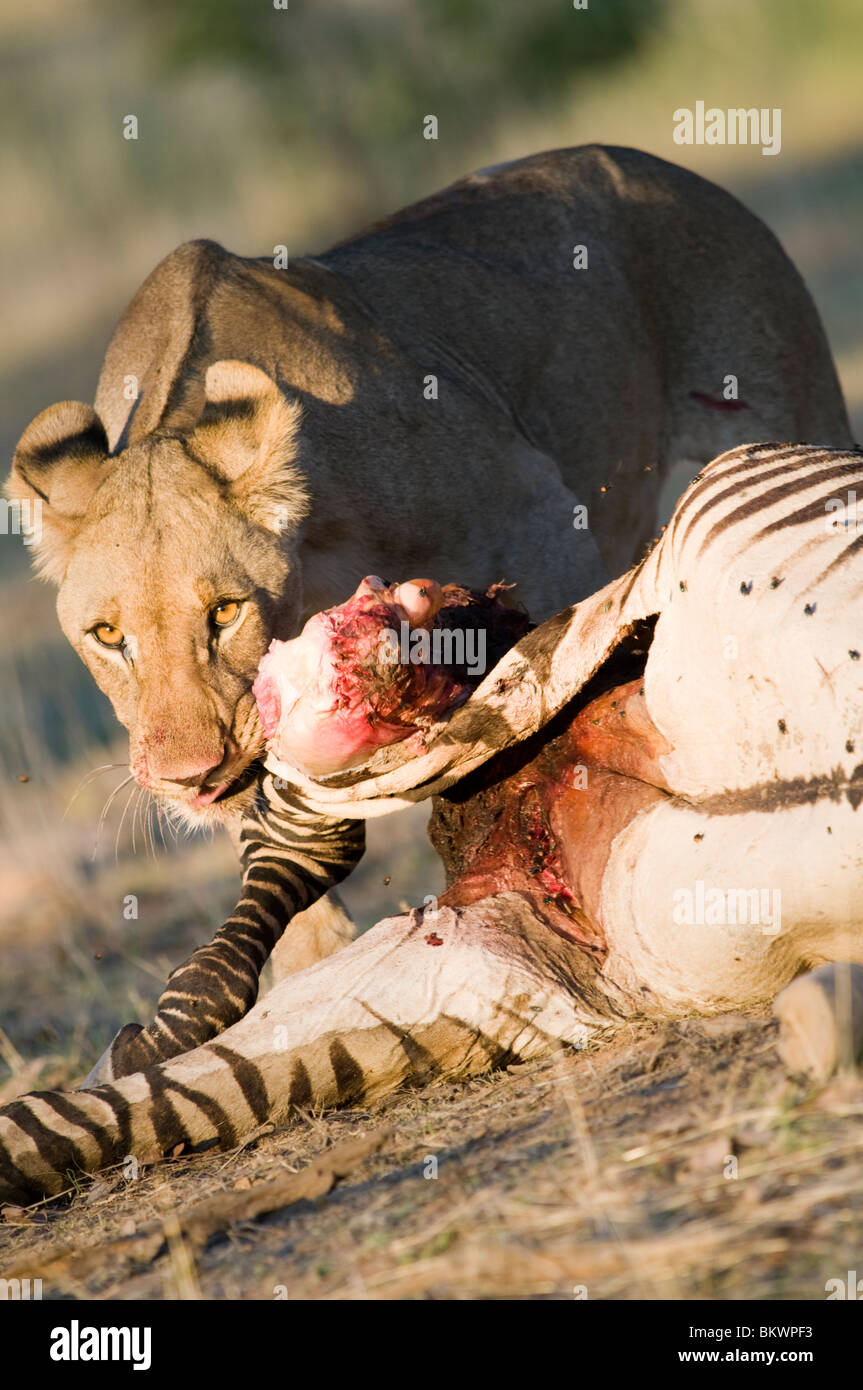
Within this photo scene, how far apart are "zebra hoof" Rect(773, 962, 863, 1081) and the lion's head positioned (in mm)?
1816

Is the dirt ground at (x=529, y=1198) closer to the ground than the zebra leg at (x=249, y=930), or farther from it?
closer to the ground

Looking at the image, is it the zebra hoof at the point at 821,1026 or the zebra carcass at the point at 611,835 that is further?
the zebra carcass at the point at 611,835

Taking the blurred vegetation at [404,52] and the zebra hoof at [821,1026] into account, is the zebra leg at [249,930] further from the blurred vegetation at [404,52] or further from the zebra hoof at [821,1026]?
the blurred vegetation at [404,52]

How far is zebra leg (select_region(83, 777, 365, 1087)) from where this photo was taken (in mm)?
3557

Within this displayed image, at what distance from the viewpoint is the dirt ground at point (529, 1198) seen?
223 cm

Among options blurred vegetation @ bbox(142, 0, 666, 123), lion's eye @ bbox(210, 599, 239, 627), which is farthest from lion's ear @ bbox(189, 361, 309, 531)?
blurred vegetation @ bbox(142, 0, 666, 123)

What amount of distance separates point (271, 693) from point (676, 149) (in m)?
18.4

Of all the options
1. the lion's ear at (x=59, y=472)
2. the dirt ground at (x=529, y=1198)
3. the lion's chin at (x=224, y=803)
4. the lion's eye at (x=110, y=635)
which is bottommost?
the dirt ground at (x=529, y=1198)

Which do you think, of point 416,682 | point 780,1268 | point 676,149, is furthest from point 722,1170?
point 676,149

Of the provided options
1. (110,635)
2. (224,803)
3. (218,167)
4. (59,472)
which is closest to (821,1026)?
(224,803)

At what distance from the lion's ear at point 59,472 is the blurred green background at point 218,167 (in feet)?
3.44

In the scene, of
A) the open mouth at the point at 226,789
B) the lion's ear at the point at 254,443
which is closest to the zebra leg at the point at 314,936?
the open mouth at the point at 226,789

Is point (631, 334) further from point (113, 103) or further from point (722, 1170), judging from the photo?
point (113, 103)
